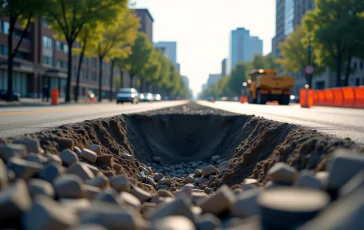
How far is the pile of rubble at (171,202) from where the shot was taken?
198 centimetres

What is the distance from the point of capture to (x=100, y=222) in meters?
2.01

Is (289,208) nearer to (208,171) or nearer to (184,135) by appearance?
(208,171)

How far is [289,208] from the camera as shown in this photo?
199cm

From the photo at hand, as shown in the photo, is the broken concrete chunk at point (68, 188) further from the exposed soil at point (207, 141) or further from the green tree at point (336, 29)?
the green tree at point (336, 29)

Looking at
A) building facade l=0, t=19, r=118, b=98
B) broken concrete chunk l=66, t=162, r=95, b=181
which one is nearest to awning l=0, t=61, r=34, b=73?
building facade l=0, t=19, r=118, b=98

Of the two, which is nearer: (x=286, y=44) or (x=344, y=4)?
(x=344, y=4)

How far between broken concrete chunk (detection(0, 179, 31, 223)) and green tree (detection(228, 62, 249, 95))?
300 ft

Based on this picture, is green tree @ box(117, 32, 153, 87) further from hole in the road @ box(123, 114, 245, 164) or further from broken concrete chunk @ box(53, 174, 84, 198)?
broken concrete chunk @ box(53, 174, 84, 198)

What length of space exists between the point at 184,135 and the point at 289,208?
408 inches

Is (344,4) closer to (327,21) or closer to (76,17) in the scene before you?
(327,21)

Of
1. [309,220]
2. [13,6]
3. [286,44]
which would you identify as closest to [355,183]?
[309,220]

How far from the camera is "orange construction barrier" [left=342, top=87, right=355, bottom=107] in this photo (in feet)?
74.3

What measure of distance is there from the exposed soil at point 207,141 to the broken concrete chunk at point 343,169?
0.63 meters

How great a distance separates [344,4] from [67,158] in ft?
123
